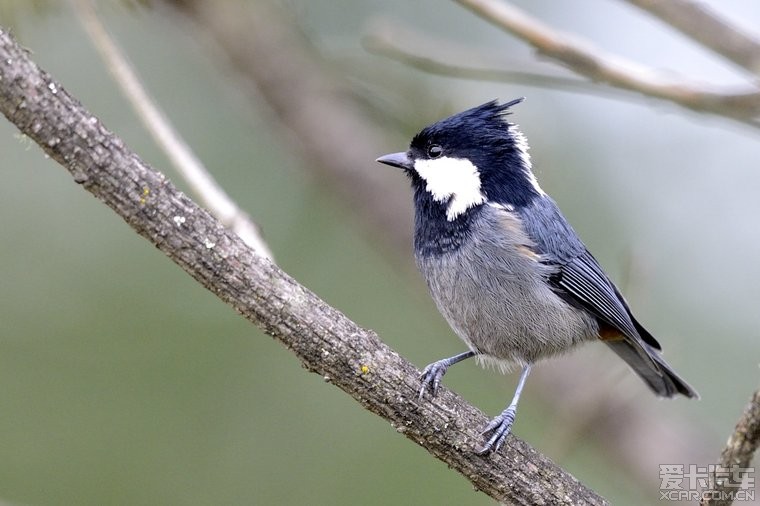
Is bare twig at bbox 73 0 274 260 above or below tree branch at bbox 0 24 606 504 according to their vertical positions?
above

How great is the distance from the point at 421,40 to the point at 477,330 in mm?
1736

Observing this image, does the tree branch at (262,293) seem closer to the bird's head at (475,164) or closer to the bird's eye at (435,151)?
the bird's head at (475,164)

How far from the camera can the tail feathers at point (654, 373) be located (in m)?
4.02

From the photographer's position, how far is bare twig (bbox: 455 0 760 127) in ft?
11.5

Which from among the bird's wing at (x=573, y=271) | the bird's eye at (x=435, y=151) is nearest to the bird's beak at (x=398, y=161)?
the bird's eye at (x=435, y=151)

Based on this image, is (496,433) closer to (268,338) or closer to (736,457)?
(736,457)

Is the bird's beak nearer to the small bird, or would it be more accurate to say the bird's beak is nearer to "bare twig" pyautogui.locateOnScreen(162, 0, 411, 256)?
the small bird

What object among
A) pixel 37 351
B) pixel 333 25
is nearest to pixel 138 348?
pixel 37 351

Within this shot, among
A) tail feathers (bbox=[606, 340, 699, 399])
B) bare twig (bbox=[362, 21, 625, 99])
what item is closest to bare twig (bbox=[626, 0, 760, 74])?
bare twig (bbox=[362, 21, 625, 99])

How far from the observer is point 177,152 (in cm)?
346

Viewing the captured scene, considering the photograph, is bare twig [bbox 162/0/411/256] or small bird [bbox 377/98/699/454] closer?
small bird [bbox 377/98/699/454]

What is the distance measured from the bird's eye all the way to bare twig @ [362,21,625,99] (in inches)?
16.3

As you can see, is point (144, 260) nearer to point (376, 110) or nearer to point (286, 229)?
point (286, 229)

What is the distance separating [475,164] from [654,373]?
1381 millimetres
